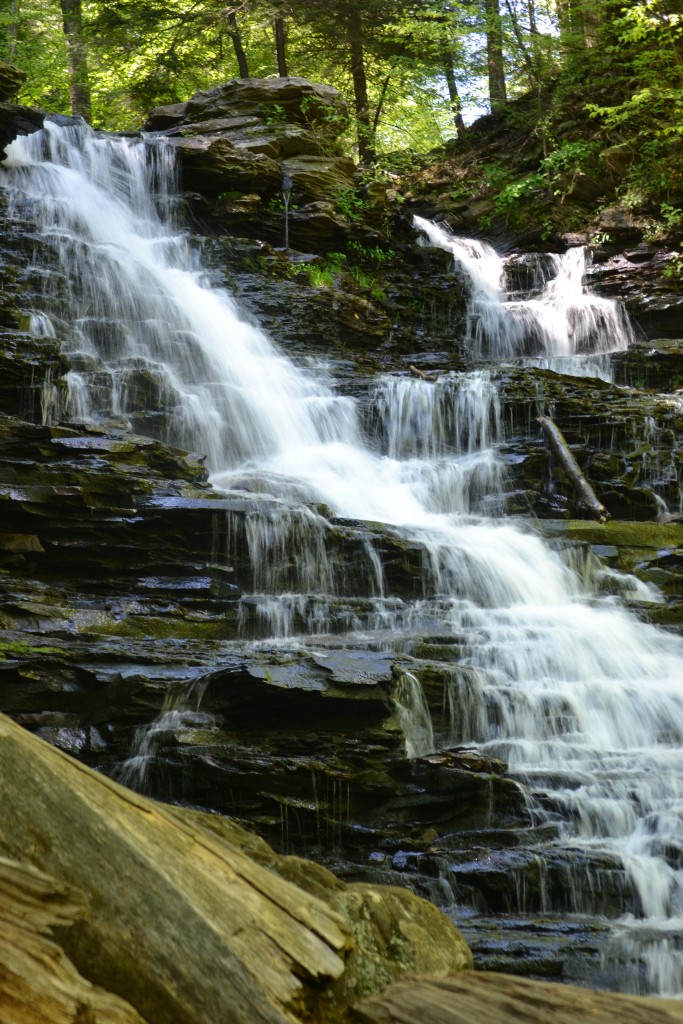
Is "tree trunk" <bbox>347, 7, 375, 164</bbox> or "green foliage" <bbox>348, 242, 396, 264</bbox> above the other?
"tree trunk" <bbox>347, 7, 375, 164</bbox>

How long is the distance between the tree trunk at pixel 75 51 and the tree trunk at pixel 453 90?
838cm

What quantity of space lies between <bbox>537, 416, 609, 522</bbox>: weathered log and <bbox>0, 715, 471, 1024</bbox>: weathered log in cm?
840

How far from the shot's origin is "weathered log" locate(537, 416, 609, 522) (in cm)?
1052

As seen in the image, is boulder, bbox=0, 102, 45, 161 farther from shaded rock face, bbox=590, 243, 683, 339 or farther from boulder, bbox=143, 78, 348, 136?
shaded rock face, bbox=590, 243, 683, 339

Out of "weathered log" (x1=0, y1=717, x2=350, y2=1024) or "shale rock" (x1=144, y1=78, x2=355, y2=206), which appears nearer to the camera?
"weathered log" (x1=0, y1=717, x2=350, y2=1024)

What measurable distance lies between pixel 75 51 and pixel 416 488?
1508 centimetres

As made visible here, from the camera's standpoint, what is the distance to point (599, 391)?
12.6m

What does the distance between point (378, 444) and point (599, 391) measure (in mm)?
3341

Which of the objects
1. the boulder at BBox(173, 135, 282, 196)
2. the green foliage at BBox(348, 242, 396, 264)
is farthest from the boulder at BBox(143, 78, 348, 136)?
the green foliage at BBox(348, 242, 396, 264)

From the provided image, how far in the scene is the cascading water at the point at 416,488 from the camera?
17.8ft

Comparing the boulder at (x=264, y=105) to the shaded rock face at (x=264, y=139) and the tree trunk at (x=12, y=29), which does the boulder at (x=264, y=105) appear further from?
the tree trunk at (x=12, y=29)

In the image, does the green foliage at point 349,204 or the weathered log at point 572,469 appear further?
the green foliage at point 349,204

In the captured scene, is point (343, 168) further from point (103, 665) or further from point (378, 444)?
point (103, 665)

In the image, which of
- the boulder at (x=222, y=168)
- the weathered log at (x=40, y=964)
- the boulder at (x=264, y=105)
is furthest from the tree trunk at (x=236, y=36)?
the weathered log at (x=40, y=964)
